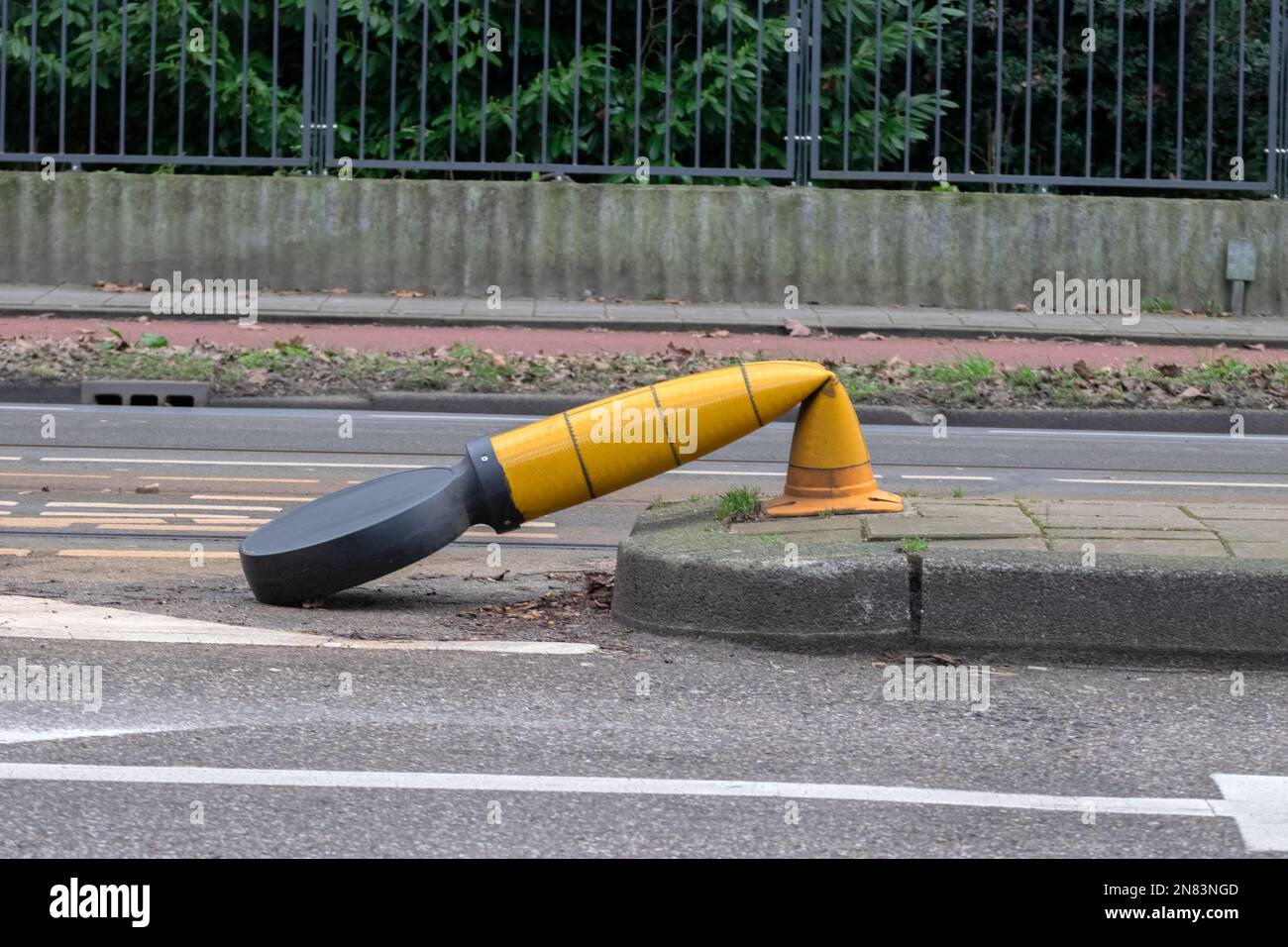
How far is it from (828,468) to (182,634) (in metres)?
2.15

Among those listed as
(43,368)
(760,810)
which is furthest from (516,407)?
(760,810)

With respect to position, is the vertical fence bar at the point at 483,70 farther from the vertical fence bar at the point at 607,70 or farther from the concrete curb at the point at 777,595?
the concrete curb at the point at 777,595

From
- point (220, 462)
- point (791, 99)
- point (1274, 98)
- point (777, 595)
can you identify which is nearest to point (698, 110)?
A: point (791, 99)

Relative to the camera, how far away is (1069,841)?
12.8ft

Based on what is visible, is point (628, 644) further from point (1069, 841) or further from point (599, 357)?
point (599, 357)

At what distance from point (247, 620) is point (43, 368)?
6958mm

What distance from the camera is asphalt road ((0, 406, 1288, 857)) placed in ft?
12.9

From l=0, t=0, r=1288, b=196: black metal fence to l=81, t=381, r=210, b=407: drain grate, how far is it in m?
5.17

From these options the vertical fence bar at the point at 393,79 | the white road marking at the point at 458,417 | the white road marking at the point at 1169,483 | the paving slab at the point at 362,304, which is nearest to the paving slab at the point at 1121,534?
the white road marking at the point at 1169,483

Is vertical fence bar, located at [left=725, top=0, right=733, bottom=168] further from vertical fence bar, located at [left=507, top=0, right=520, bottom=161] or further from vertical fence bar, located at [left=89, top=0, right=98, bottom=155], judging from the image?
vertical fence bar, located at [left=89, top=0, right=98, bottom=155]

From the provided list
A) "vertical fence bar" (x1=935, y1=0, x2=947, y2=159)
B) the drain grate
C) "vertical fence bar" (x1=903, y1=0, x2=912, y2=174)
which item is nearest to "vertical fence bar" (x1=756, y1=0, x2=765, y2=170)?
"vertical fence bar" (x1=903, y1=0, x2=912, y2=174)

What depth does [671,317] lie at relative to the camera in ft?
51.6
